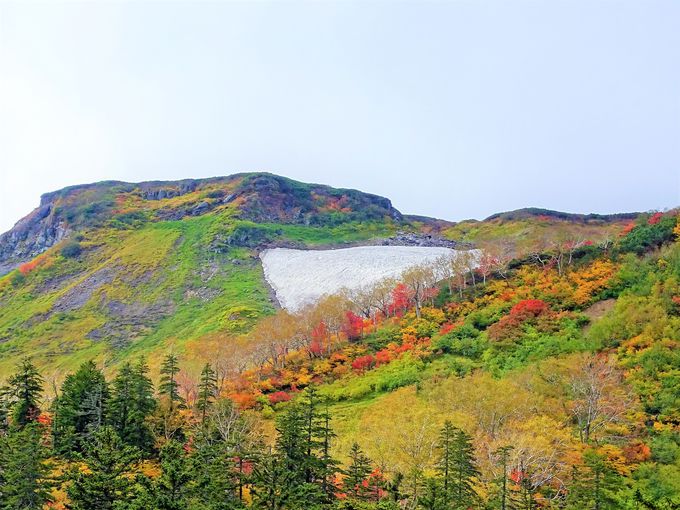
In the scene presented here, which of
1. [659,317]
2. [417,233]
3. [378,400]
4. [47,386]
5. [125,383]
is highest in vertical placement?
[417,233]

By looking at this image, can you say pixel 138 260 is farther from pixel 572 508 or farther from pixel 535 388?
pixel 572 508

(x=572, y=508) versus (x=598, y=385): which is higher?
(x=598, y=385)

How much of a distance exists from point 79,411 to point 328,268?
72155 mm

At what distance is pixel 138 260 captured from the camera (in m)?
121

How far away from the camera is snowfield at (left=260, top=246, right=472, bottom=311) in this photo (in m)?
98.8

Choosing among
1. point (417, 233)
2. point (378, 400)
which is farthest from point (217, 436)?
point (417, 233)

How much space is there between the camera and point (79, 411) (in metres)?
41.6

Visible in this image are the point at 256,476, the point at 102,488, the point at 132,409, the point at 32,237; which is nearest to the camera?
the point at 102,488

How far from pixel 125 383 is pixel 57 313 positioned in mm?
69757

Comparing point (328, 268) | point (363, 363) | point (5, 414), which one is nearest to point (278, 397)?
point (363, 363)

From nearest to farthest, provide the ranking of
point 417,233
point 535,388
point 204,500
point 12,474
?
point 204,500 < point 12,474 < point 535,388 < point 417,233

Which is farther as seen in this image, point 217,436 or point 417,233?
point 417,233

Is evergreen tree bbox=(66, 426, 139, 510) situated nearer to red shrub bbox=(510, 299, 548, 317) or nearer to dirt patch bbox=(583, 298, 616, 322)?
red shrub bbox=(510, 299, 548, 317)

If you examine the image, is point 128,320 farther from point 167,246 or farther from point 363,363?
point 363,363
